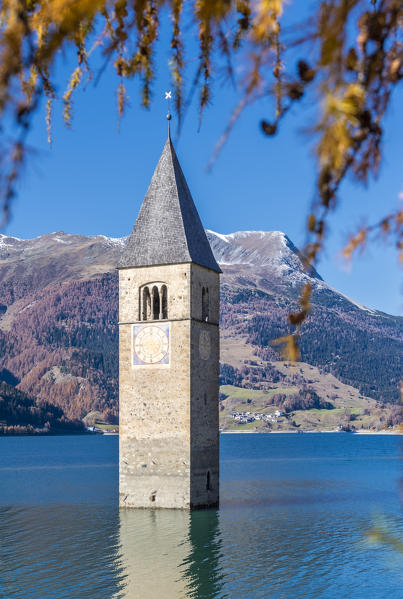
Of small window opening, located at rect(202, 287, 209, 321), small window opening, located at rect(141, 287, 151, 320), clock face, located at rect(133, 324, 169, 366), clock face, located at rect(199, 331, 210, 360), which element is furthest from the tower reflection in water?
small window opening, located at rect(202, 287, 209, 321)

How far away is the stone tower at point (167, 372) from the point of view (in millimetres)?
35000

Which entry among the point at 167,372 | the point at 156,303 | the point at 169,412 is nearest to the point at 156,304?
the point at 156,303

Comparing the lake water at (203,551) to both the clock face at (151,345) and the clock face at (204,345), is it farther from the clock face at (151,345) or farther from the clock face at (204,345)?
the clock face at (204,345)

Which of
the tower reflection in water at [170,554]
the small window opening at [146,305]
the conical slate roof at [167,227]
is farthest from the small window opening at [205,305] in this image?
the tower reflection in water at [170,554]

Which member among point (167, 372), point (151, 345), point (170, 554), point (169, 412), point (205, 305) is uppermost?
point (205, 305)

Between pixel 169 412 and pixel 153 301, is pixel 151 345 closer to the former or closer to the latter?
pixel 153 301

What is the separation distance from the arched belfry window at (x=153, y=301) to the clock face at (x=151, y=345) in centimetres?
56

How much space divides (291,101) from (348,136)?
0.36m

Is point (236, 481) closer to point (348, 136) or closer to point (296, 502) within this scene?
point (296, 502)

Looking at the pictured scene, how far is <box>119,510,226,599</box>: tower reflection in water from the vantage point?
24547mm

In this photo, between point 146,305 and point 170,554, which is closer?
point 170,554

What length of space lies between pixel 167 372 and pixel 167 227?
263 inches

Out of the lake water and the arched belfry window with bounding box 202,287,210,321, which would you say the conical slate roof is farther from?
the lake water

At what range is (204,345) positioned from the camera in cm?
3728
